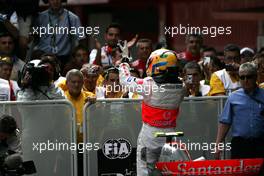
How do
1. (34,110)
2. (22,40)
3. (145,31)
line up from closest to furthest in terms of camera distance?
(34,110) → (22,40) → (145,31)

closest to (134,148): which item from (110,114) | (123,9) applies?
(110,114)

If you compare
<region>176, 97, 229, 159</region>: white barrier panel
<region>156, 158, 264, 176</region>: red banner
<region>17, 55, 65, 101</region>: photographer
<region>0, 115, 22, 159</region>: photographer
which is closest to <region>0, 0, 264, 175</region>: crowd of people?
<region>17, 55, 65, 101</region>: photographer

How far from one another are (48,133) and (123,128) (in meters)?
1.04

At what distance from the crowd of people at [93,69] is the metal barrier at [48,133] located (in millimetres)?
150

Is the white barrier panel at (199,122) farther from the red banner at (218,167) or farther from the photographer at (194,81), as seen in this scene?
the red banner at (218,167)

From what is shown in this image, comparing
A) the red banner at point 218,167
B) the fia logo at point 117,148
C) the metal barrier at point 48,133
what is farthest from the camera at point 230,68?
the red banner at point 218,167

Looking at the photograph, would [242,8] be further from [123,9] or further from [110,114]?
[110,114]

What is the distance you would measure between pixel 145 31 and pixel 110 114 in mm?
11199

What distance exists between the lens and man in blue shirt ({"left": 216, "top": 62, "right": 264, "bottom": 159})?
14.2m

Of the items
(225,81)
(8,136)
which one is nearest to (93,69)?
Answer: (225,81)

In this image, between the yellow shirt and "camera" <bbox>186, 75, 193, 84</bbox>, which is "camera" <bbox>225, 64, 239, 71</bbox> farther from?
the yellow shirt

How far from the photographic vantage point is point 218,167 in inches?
461

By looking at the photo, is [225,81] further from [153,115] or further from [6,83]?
[6,83]

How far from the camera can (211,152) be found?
14.9 m
